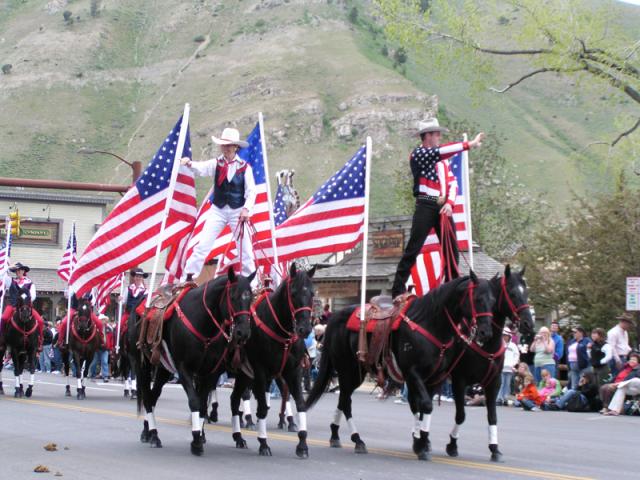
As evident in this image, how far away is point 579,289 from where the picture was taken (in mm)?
31406

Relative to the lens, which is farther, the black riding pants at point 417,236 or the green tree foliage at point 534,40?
the green tree foliage at point 534,40

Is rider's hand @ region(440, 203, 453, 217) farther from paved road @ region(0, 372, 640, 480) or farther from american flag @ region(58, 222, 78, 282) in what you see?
american flag @ region(58, 222, 78, 282)

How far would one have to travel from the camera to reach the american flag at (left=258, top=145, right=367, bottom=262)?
49.9ft

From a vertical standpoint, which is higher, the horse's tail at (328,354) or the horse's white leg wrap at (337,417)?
the horse's tail at (328,354)

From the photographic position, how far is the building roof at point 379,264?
44.0 metres

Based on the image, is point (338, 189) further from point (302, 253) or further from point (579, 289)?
point (579, 289)

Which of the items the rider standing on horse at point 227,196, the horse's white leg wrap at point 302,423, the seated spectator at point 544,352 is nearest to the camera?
the horse's white leg wrap at point 302,423

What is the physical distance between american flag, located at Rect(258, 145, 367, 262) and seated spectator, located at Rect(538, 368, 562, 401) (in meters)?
10.4

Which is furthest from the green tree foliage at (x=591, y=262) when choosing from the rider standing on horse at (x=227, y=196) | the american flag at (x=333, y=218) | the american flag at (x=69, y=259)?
the rider standing on horse at (x=227, y=196)

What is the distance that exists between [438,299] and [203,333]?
289 cm

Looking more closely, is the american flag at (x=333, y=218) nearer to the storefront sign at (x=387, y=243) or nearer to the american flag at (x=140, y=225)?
the american flag at (x=140, y=225)

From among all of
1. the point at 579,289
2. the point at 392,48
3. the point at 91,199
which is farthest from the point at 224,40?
the point at 579,289

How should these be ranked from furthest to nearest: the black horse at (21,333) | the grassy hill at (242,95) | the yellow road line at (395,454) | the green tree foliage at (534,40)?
the grassy hill at (242,95) < the green tree foliage at (534,40) < the black horse at (21,333) < the yellow road line at (395,454)

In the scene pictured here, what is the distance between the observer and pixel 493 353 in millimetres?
12914
